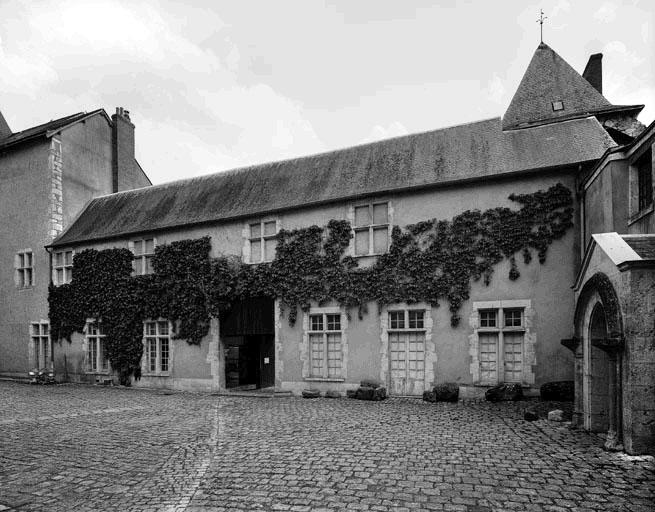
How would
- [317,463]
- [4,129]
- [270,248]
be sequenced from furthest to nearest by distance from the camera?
1. [4,129]
2. [270,248]
3. [317,463]

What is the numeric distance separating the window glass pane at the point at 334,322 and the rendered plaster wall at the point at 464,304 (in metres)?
0.46

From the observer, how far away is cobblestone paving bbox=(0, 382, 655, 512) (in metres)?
5.23

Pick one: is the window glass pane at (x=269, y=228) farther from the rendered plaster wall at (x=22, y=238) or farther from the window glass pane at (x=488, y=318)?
the rendered plaster wall at (x=22, y=238)

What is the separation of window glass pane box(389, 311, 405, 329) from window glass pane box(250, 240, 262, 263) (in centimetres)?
479

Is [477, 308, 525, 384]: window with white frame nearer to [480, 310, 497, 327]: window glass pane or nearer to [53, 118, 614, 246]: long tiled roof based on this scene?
[480, 310, 497, 327]: window glass pane

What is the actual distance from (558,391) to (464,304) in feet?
9.59

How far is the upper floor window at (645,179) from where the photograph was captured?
342 inches

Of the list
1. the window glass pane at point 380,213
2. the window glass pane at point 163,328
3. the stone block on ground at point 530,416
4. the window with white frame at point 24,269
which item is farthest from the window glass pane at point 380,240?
the window with white frame at point 24,269

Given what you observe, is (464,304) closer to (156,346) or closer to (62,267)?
(156,346)

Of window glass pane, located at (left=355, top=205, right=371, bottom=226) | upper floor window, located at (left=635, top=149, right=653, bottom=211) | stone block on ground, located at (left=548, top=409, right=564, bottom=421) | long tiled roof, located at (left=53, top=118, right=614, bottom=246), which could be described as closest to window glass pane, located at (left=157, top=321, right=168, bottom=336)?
long tiled roof, located at (left=53, top=118, right=614, bottom=246)

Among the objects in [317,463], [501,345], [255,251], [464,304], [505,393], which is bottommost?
[505,393]

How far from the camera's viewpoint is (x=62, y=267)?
1984 cm

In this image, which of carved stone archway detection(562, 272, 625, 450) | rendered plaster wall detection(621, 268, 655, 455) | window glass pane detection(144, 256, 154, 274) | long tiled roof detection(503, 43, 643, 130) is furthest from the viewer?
window glass pane detection(144, 256, 154, 274)

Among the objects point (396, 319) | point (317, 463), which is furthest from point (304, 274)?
point (317, 463)
